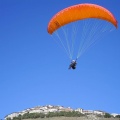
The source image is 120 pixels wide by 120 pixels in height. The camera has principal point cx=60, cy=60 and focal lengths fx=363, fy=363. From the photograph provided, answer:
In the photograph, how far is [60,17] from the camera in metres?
39.8

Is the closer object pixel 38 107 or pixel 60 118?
pixel 60 118

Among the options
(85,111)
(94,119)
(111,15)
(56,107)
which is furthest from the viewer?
(56,107)

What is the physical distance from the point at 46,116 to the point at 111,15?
221ft

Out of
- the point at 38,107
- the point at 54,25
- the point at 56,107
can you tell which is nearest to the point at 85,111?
the point at 56,107

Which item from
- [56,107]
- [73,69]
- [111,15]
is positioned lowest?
[73,69]

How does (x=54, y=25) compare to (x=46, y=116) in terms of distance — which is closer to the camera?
(x=54, y=25)

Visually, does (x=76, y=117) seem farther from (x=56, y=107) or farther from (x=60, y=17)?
(x=60, y=17)

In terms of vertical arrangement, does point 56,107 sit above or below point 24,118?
above

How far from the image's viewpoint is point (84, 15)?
3897 centimetres

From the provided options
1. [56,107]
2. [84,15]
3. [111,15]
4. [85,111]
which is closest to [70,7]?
[84,15]

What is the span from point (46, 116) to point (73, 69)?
213ft

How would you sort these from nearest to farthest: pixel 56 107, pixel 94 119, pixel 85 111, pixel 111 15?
pixel 111 15
pixel 94 119
pixel 85 111
pixel 56 107

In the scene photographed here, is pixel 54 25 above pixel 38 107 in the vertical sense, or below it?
below

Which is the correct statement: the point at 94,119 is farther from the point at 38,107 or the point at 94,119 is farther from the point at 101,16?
the point at 101,16
